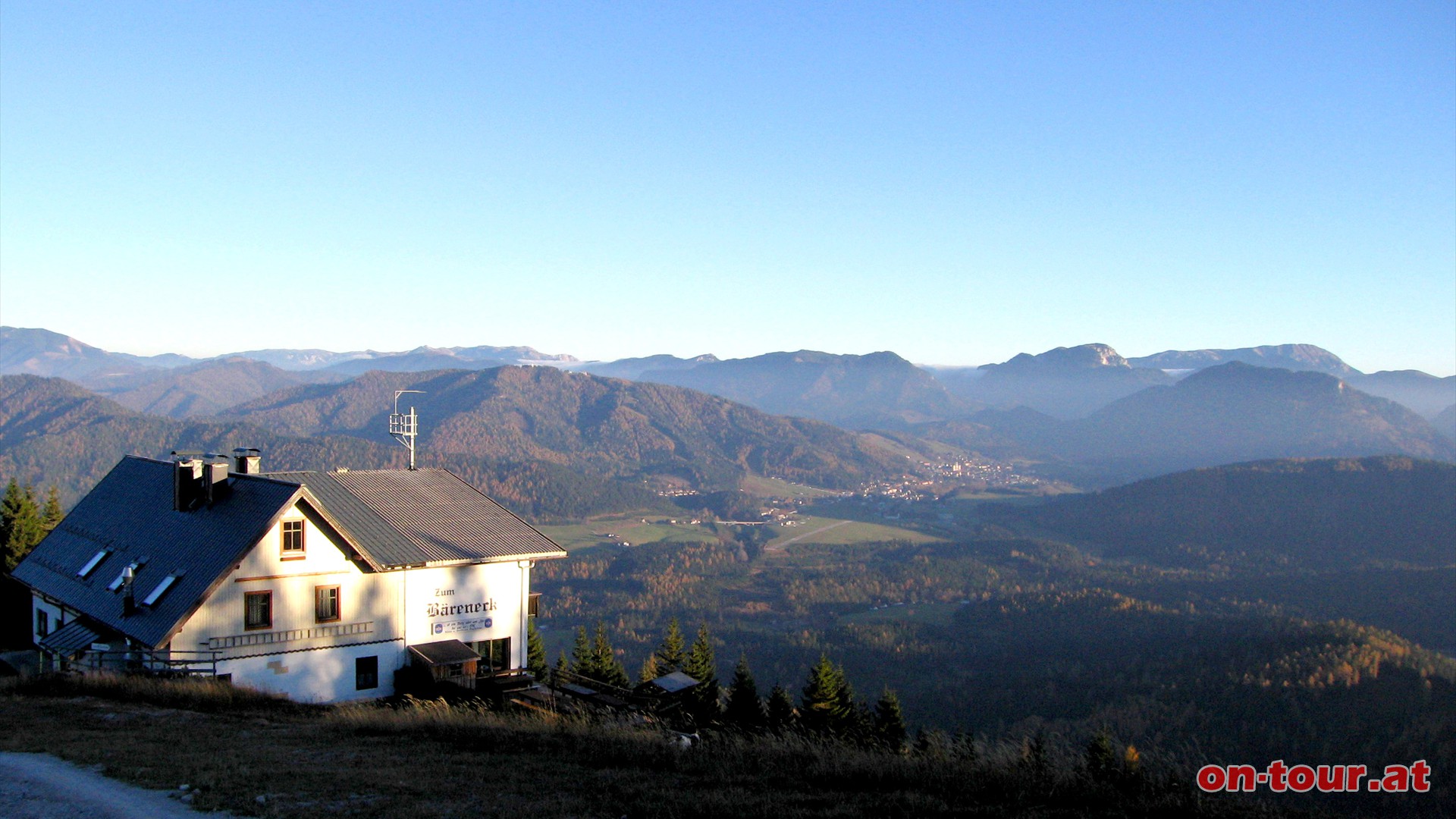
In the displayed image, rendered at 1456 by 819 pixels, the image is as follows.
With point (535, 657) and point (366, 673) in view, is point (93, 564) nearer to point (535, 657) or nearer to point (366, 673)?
point (366, 673)

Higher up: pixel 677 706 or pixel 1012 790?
pixel 1012 790

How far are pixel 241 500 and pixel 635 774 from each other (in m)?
21.4

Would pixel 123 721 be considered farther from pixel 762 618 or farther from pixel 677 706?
pixel 762 618

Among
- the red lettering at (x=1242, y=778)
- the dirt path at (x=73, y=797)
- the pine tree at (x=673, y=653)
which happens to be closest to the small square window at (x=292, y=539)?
the dirt path at (x=73, y=797)

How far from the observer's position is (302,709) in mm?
21109

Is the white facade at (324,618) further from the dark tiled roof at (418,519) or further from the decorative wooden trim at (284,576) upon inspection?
the dark tiled roof at (418,519)

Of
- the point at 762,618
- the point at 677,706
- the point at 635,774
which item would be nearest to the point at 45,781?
the point at 635,774

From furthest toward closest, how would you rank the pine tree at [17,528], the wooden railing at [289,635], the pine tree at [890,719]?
the pine tree at [890,719], the pine tree at [17,528], the wooden railing at [289,635]

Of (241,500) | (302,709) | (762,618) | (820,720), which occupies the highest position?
(241,500)

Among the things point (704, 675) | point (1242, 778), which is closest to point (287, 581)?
point (1242, 778)

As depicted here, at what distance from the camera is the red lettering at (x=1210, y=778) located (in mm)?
13130

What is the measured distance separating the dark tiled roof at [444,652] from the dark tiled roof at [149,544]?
6082mm

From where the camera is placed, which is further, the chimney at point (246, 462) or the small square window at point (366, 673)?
the chimney at point (246, 462)

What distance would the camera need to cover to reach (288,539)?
27.5 meters
